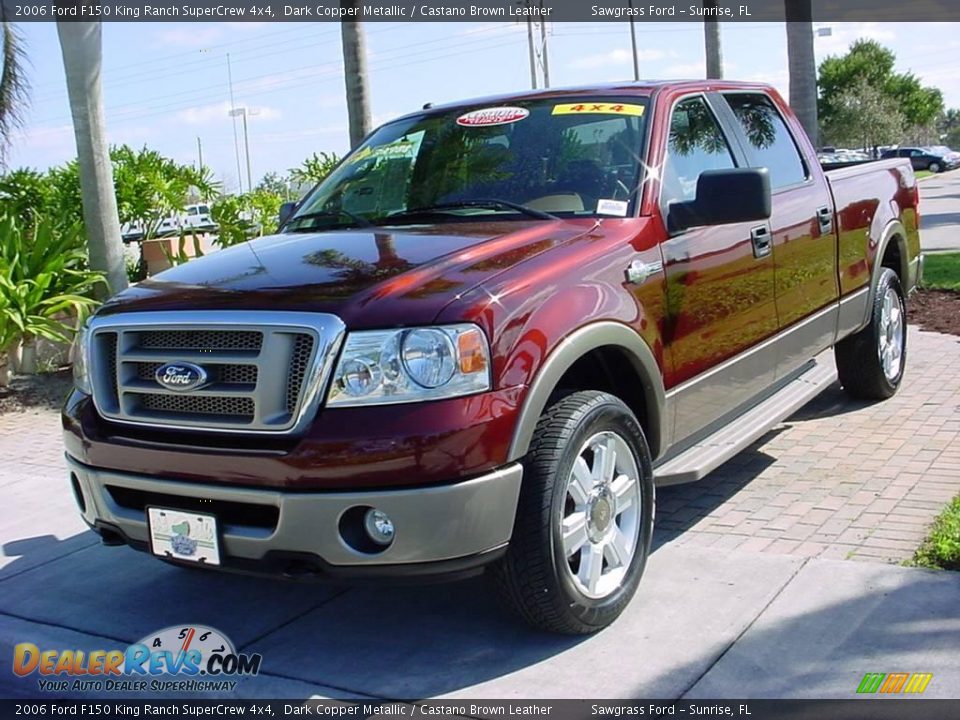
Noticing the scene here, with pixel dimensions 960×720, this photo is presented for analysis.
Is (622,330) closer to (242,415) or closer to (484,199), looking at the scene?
(484,199)

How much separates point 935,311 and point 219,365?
823cm

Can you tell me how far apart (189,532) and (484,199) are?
1.89 metres

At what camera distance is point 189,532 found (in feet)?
11.7

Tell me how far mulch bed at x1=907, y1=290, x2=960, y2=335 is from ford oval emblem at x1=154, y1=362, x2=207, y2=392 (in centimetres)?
743

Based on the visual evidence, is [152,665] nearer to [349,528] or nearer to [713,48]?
[349,528]

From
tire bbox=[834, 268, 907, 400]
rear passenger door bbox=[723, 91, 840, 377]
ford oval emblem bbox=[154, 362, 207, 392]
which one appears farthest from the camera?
tire bbox=[834, 268, 907, 400]

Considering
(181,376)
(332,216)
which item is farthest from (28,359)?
(181,376)

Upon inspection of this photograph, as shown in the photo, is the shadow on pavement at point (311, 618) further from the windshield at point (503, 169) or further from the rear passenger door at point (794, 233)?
the rear passenger door at point (794, 233)

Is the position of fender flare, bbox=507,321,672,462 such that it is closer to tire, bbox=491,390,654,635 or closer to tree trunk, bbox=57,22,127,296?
tire, bbox=491,390,654,635

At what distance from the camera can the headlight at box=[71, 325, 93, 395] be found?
4.02 meters

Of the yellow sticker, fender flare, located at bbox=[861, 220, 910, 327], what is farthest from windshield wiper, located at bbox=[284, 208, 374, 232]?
fender flare, located at bbox=[861, 220, 910, 327]

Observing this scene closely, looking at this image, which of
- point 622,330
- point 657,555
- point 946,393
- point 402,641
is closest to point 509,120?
point 622,330

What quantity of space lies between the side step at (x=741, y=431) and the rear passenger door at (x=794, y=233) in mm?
161

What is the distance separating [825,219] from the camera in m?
5.82
